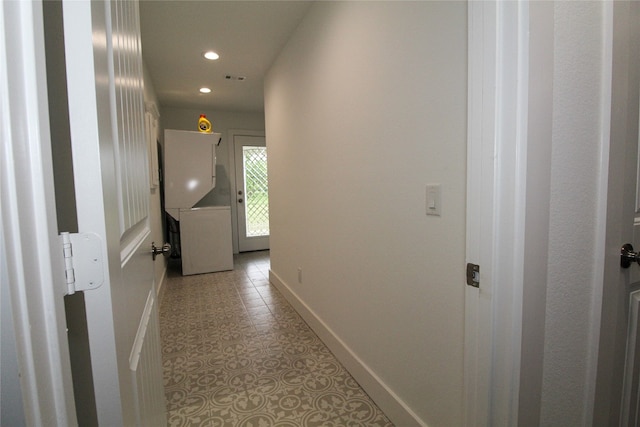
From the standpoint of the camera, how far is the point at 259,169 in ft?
17.2

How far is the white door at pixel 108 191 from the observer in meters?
0.44

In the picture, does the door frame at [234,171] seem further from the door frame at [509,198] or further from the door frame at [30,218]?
the door frame at [30,218]

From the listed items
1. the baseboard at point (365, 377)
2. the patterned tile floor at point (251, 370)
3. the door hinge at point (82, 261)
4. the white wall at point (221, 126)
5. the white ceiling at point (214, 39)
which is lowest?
the patterned tile floor at point (251, 370)

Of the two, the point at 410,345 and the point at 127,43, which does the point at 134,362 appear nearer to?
the point at 127,43

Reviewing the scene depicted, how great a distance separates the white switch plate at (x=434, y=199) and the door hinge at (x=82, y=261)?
100 centimetres

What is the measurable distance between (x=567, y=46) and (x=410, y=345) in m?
1.15

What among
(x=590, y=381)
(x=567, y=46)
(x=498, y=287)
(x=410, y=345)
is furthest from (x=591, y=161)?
(x=410, y=345)

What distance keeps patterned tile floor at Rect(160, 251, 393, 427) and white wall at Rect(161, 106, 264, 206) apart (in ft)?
7.39

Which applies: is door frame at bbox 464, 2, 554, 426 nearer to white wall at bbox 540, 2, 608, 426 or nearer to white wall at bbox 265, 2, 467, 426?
white wall at bbox 540, 2, 608, 426

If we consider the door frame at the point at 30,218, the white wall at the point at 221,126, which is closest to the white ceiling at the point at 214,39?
the white wall at the point at 221,126

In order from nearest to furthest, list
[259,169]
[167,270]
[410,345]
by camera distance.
A: [410,345] < [167,270] < [259,169]

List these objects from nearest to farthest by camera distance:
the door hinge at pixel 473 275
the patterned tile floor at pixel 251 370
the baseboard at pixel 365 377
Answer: the door hinge at pixel 473 275 < the baseboard at pixel 365 377 < the patterned tile floor at pixel 251 370

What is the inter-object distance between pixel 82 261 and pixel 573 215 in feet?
3.65

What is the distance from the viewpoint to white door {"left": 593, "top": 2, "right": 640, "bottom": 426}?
0.80 metres
